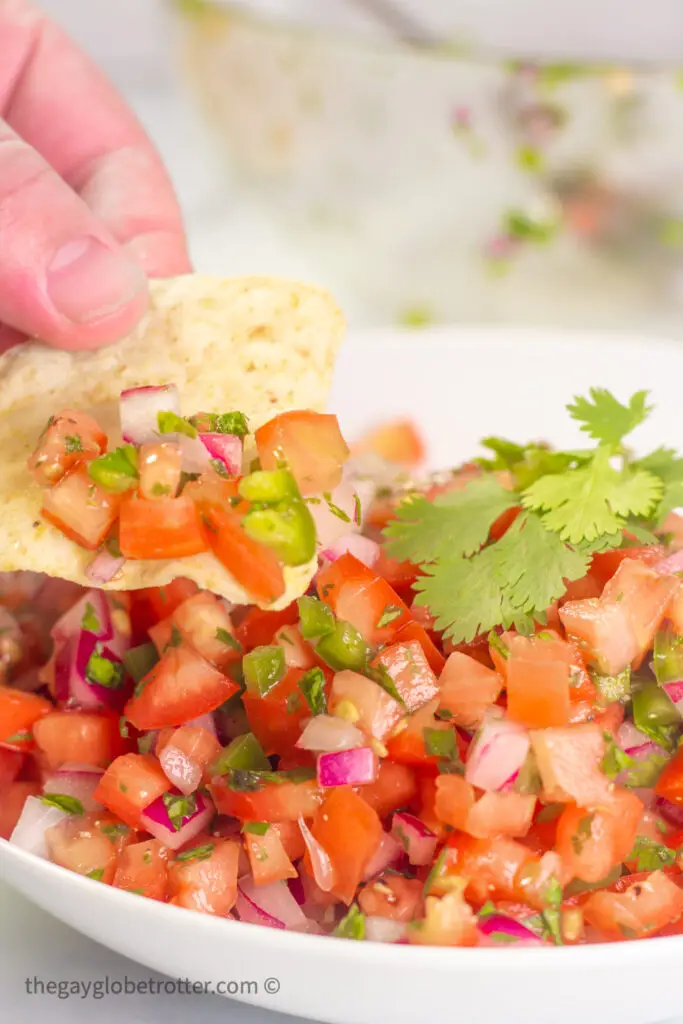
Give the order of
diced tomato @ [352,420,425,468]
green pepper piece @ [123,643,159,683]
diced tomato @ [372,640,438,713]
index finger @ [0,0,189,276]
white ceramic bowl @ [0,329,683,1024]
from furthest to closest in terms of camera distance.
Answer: diced tomato @ [352,420,425,468]
index finger @ [0,0,189,276]
green pepper piece @ [123,643,159,683]
diced tomato @ [372,640,438,713]
white ceramic bowl @ [0,329,683,1024]

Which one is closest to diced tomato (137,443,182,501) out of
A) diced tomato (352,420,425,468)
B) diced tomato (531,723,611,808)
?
diced tomato (531,723,611,808)

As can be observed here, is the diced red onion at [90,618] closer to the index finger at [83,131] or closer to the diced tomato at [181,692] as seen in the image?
the diced tomato at [181,692]

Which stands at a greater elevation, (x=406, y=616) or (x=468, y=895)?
(x=406, y=616)

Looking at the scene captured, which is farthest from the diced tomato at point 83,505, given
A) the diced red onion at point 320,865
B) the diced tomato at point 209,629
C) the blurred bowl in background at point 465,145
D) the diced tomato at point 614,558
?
the blurred bowl in background at point 465,145

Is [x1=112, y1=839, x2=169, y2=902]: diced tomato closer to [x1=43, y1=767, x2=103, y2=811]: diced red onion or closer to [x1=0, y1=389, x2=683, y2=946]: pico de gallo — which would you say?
[x1=0, y1=389, x2=683, y2=946]: pico de gallo

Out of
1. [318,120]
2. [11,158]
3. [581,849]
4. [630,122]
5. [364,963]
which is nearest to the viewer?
[364,963]

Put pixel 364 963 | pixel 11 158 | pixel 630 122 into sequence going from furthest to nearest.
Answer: pixel 630 122 < pixel 11 158 < pixel 364 963

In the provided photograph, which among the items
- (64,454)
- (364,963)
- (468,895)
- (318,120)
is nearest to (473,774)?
(468,895)

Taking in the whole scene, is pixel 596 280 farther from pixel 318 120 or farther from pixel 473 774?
pixel 473 774
